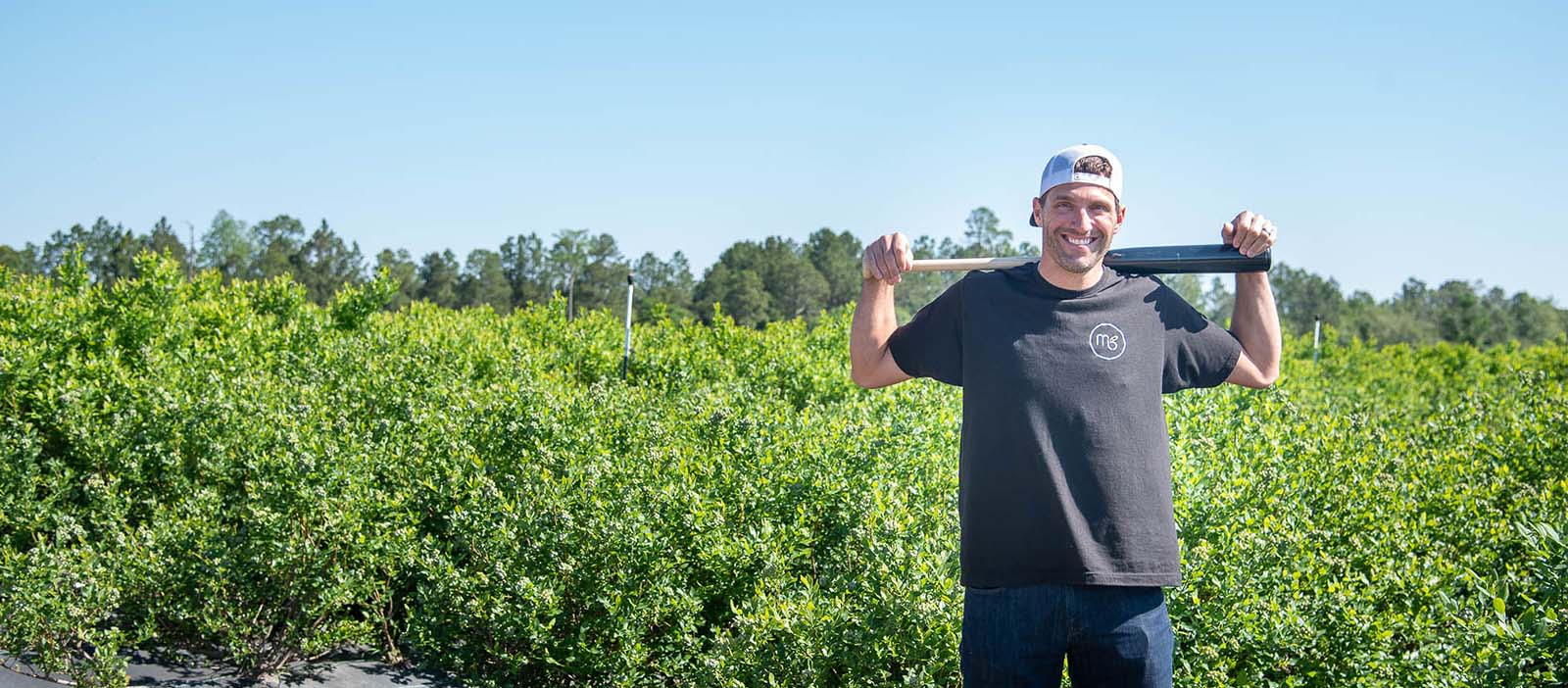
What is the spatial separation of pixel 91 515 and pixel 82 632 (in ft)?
3.68

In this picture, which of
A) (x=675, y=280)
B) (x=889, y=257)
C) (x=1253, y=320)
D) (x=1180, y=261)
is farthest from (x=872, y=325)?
(x=675, y=280)

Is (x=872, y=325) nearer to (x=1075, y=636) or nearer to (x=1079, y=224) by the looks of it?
(x=1079, y=224)

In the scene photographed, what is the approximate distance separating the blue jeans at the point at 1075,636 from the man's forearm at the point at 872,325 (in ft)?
2.02

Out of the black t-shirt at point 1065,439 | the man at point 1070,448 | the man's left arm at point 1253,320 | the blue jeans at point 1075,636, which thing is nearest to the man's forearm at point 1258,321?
the man's left arm at point 1253,320

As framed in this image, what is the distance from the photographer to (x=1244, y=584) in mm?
3475

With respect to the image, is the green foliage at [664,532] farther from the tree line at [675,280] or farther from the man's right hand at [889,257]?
the tree line at [675,280]

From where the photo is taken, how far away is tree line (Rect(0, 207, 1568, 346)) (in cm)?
3409

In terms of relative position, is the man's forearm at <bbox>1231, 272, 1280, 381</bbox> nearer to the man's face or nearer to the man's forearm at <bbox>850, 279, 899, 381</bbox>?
the man's face

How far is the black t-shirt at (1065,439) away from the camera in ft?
7.92

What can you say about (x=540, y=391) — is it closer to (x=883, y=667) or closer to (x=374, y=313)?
(x=883, y=667)

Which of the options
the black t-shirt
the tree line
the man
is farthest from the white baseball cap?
the tree line

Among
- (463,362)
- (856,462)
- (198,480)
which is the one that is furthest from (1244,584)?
(463,362)

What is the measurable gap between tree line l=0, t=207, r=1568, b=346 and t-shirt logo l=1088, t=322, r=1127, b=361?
2853 centimetres

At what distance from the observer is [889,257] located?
2.67 m
